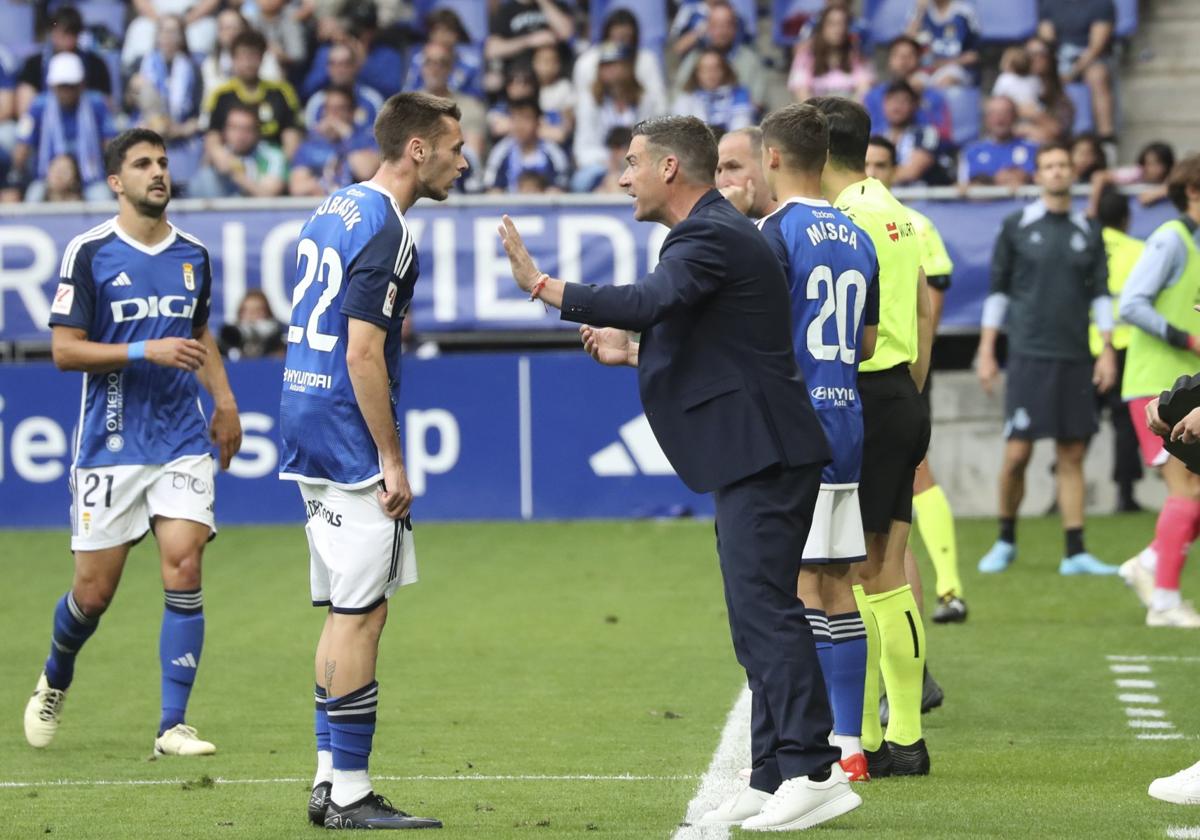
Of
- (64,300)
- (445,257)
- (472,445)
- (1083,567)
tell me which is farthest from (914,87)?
(64,300)

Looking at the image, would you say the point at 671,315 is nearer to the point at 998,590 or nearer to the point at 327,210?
the point at 327,210

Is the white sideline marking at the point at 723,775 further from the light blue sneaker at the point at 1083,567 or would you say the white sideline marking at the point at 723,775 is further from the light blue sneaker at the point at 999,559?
the light blue sneaker at the point at 1083,567

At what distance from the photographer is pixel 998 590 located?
11633 mm

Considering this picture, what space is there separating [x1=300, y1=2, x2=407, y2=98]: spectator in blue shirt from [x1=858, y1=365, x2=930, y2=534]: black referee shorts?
13.0 metres

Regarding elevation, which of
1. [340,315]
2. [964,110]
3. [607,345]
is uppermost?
[964,110]

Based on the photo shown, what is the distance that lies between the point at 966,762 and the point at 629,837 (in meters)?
1.78

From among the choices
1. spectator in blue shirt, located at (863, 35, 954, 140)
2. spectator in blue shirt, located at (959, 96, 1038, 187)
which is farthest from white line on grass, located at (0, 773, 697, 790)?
spectator in blue shirt, located at (863, 35, 954, 140)

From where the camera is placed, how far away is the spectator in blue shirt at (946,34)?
61.3 feet

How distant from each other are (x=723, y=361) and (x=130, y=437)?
3.02 meters

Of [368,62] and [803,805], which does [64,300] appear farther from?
[368,62]

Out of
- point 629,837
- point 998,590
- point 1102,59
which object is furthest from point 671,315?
point 1102,59

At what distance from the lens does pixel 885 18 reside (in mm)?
19234

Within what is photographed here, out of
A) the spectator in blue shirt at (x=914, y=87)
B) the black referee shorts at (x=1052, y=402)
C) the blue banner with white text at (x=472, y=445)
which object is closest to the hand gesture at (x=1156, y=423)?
the black referee shorts at (x=1052, y=402)

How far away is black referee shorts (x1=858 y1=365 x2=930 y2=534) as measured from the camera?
22.5ft
